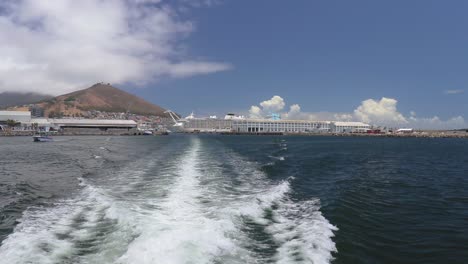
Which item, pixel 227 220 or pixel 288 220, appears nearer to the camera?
pixel 227 220

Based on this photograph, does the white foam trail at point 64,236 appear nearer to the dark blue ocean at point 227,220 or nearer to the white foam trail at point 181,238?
the dark blue ocean at point 227,220

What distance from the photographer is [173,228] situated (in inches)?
362

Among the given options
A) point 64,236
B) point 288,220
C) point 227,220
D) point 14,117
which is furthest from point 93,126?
point 288,220

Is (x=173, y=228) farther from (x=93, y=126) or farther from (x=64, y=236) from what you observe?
(x=93, y=126)

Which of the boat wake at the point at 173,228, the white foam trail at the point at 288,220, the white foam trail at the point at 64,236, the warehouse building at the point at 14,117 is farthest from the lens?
the warehouse building at the point at 14,117

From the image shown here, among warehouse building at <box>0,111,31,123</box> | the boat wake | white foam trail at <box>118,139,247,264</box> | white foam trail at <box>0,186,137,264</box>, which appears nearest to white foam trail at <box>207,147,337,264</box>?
the boat wake

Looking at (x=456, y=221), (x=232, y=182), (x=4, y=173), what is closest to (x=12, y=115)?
(x=4, y=173)

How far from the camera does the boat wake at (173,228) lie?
296 inches

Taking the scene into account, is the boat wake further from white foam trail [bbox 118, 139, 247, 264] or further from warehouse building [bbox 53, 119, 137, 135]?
warehouse building [bbox 53, 119, 137, 135]

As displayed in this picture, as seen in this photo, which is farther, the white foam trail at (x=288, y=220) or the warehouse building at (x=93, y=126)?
the warehouse building at (x=93, y=126)

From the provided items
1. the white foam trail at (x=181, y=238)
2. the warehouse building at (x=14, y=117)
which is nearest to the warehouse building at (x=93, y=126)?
the warehouse building at (x=14, y=117)

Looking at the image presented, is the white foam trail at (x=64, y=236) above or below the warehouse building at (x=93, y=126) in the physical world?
below

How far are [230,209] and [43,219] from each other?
5.88 m

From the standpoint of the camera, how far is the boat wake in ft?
24.6
